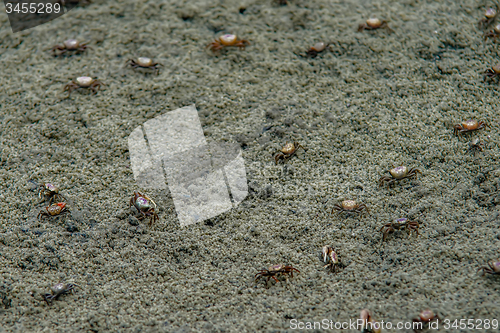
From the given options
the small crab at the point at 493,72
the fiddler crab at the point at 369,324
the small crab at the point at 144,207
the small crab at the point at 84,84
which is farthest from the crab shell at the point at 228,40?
the fiddler crab at the point at 369,324

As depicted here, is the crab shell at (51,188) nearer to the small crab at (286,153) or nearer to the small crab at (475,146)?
the small crab at (286,153)

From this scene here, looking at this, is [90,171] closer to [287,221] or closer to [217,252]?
[217,252]

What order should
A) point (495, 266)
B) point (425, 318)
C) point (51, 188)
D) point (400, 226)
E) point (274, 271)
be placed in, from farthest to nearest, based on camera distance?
point (51, 188)
point (400, 226)
point (274, 271)
point (495, 266)
point (425, 318)

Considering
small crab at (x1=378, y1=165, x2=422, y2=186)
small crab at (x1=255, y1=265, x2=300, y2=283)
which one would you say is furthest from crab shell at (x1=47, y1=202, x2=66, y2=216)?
small crab at (x1=378, y1=165, x2=422, y2=186)

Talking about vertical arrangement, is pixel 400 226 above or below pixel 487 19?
below

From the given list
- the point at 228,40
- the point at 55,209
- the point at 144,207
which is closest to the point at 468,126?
the point at 228,40

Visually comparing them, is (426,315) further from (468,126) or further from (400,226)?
(468,126)
